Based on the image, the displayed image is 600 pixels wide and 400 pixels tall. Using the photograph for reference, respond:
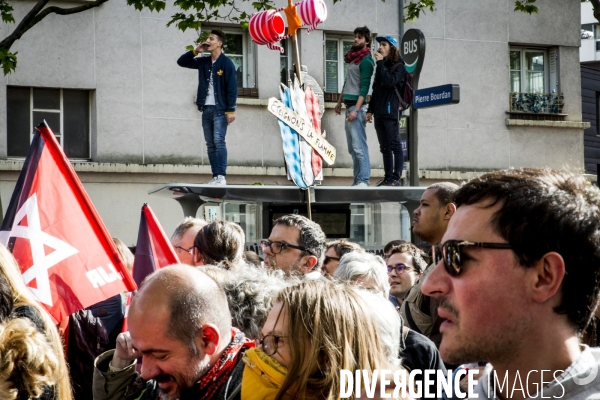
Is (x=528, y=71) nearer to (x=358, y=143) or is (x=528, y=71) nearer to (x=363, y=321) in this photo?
(x=358, y=143)

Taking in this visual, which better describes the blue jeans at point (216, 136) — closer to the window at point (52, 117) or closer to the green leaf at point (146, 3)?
the green leaf at point (146, 3)

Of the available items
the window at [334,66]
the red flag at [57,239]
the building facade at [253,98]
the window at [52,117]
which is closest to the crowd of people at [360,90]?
the building facade at [253,98]

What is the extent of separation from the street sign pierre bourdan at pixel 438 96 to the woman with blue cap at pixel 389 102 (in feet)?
9.31

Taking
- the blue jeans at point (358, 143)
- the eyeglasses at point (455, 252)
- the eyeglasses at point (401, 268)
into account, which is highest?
the blue jeans at point (358, 143)

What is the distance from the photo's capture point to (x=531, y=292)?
2.03 m

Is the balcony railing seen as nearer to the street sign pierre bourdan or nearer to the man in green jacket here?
the man in green jacket

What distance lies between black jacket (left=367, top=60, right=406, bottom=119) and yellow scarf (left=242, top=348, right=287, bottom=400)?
9416 millimetres

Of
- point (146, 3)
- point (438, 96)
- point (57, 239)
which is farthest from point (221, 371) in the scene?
point (146, 3)

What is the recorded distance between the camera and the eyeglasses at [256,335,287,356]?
298cm

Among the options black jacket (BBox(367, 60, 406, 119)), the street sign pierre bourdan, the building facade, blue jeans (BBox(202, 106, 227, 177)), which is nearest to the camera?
the street sign pierre bourdan

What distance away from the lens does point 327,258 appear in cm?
650

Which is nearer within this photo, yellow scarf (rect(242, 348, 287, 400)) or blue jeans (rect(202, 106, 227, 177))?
yellow scarf (rect(242, 348, 287, 400))

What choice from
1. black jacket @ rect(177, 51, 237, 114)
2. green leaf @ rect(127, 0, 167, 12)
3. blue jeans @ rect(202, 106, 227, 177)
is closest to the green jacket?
black jacket @ rect(177, 51, 237, 114)

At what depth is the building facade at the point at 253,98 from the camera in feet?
49.6
